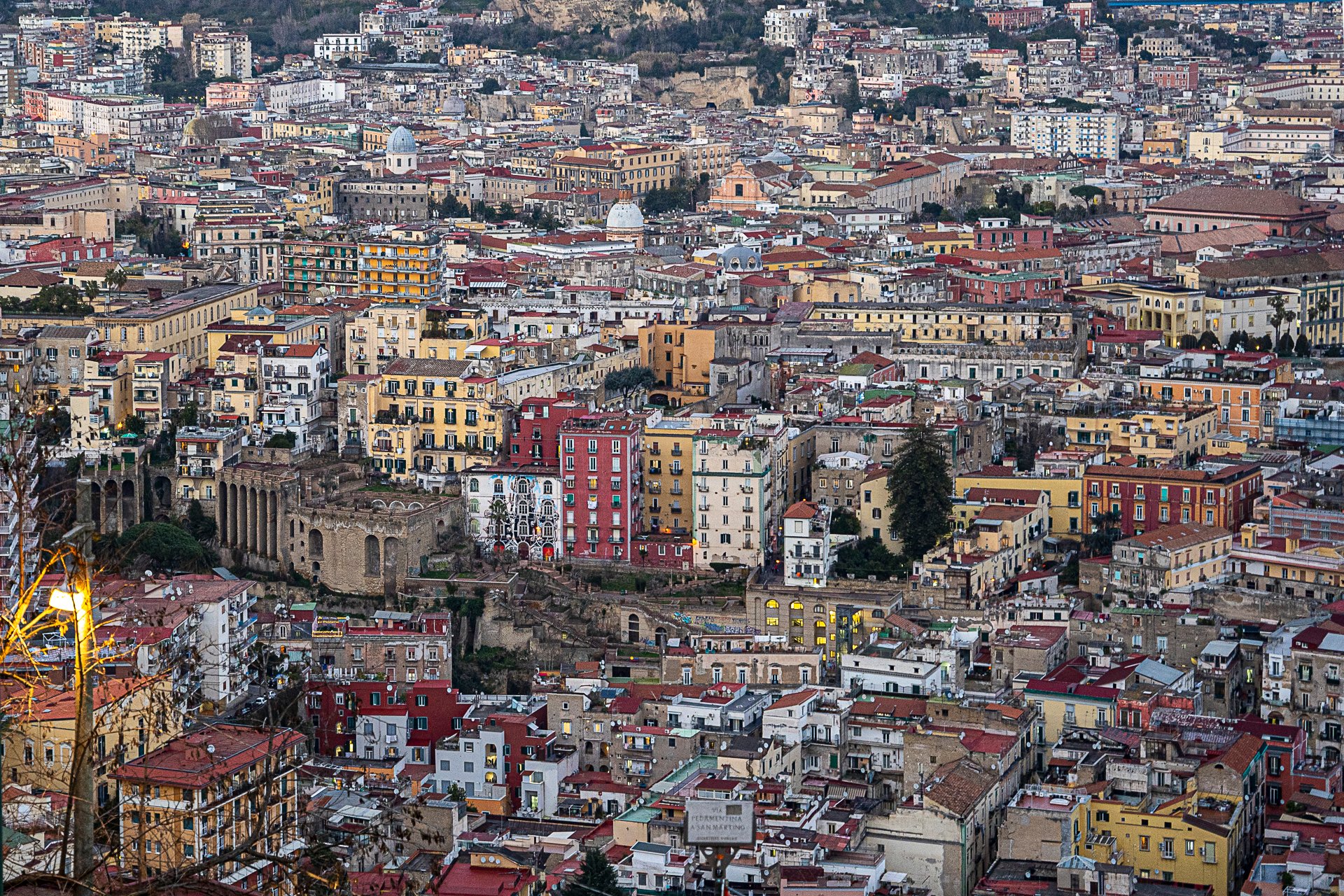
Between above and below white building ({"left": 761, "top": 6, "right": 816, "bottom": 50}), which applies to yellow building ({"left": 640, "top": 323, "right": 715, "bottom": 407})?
below

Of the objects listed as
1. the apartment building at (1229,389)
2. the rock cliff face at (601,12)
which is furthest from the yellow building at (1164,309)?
the rock cliff face at (601,12)

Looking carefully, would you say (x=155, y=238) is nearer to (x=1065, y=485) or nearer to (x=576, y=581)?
(x=576, y=581)

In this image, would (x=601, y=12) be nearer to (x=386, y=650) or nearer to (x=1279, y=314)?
(x=1279, y=314)

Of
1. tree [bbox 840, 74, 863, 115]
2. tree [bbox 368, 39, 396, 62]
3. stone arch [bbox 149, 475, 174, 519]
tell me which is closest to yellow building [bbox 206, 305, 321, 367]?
stone arch [bbox 149, 475, 174, 519]

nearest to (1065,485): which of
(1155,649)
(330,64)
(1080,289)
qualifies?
(1155,649)

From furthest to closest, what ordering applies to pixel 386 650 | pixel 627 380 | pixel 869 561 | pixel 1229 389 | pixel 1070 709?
pixel 627 380 → pixel 1229 389 → pixel 869 561 → pixel 386 650 → pixel 1070 709

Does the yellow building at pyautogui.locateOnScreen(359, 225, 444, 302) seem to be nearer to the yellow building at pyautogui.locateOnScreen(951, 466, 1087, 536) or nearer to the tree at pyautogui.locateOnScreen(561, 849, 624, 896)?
the yellow building at pyautogui.locateOnScreen(951, 466, 1087, 536)

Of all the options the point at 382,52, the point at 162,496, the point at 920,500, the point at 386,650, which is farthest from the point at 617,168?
the point at 386,650
